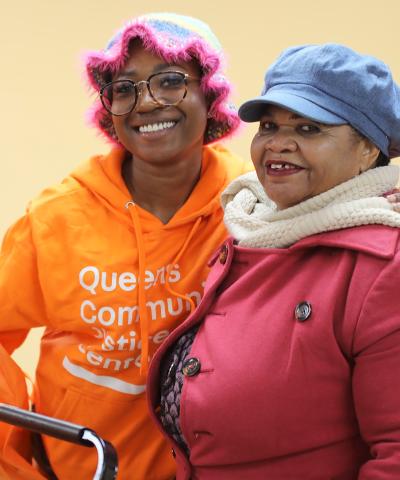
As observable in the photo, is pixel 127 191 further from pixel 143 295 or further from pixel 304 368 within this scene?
pixel 304 368

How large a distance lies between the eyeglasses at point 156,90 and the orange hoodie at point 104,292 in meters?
0.16

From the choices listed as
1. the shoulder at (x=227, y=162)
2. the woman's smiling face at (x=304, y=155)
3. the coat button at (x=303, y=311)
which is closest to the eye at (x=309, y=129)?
the woman's smiling face at (x=304, y=155)

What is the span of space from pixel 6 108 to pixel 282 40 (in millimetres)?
941

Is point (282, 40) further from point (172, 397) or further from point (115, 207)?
point (172, 397)

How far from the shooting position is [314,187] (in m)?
1.15

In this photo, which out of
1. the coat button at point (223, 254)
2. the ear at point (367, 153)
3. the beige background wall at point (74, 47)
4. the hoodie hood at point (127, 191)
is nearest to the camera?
the ear at point (367, 153)

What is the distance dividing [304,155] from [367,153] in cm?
10

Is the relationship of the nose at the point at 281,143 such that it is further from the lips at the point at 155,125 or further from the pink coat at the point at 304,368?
the lips at the point at 155,125

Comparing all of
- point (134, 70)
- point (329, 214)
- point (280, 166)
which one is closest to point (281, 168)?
point (280, 166)

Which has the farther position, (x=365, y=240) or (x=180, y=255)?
(x=180, y=255)

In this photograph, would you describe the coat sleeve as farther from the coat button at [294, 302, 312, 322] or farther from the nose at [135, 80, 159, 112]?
the nose at [135, 80, 159, 112]

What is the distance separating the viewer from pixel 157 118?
1.47 metres

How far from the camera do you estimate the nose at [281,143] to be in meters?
1.14

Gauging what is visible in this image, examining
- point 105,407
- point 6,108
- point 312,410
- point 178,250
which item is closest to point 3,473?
point 105,407
